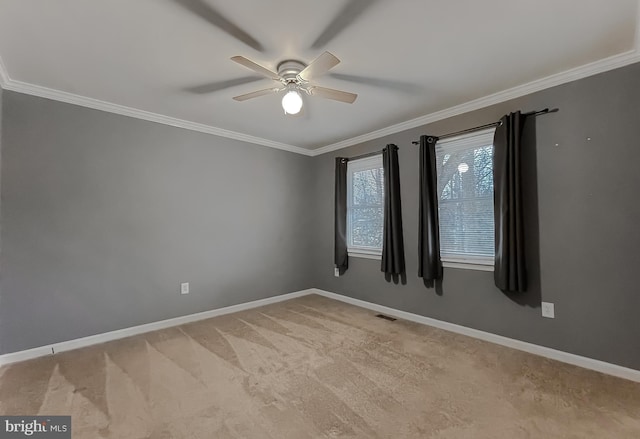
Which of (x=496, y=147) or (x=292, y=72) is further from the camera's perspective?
(x=496, y=147)

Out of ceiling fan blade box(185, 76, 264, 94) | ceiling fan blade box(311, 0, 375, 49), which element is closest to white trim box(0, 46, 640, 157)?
ceiling fan blade box(185, 76, 264, 94)

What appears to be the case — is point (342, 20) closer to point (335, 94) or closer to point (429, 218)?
point (335, 94)

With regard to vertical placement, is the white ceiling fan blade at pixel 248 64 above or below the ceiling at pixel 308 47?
below

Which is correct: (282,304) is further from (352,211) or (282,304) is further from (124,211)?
(124,211)

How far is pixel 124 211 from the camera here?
10.3 feet

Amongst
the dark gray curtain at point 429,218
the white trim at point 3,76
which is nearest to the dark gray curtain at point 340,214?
the dark gray curtain at point 429,218

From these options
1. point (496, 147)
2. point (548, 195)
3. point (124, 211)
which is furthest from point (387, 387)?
point (124, 211)

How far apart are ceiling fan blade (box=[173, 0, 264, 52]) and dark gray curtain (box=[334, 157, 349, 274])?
251cm

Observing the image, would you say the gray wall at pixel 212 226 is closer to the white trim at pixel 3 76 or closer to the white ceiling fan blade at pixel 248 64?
the white trim at pixel 3 76

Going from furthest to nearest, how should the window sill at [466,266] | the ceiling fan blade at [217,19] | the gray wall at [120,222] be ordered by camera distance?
the window sill at [466,266] < the gray wall at [120,222] < the ceiling fan blade at [217,19]

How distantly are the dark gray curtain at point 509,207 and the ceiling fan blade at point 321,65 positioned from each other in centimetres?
185

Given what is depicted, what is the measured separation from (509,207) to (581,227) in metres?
0.54

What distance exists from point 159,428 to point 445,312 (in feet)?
9.31

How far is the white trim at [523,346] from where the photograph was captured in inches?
88.6
